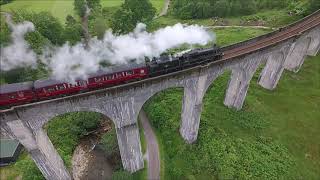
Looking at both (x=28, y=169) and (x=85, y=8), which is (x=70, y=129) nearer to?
(x=28, y=169)

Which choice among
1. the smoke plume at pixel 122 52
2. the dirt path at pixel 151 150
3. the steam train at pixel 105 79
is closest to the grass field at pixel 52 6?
the smoke plume at pixel 122 52

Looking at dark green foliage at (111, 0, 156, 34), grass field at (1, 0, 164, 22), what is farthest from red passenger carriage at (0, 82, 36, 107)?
grass field at (1, 0, 164, 22)

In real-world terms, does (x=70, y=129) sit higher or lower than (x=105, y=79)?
lower

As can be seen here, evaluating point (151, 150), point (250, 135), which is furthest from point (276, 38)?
point (151, 150)

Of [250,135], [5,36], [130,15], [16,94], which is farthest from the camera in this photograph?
[130,15]

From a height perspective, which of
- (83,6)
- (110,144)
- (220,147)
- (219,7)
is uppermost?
(83,6)

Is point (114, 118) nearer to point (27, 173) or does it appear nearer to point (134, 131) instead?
point (134, 131)
